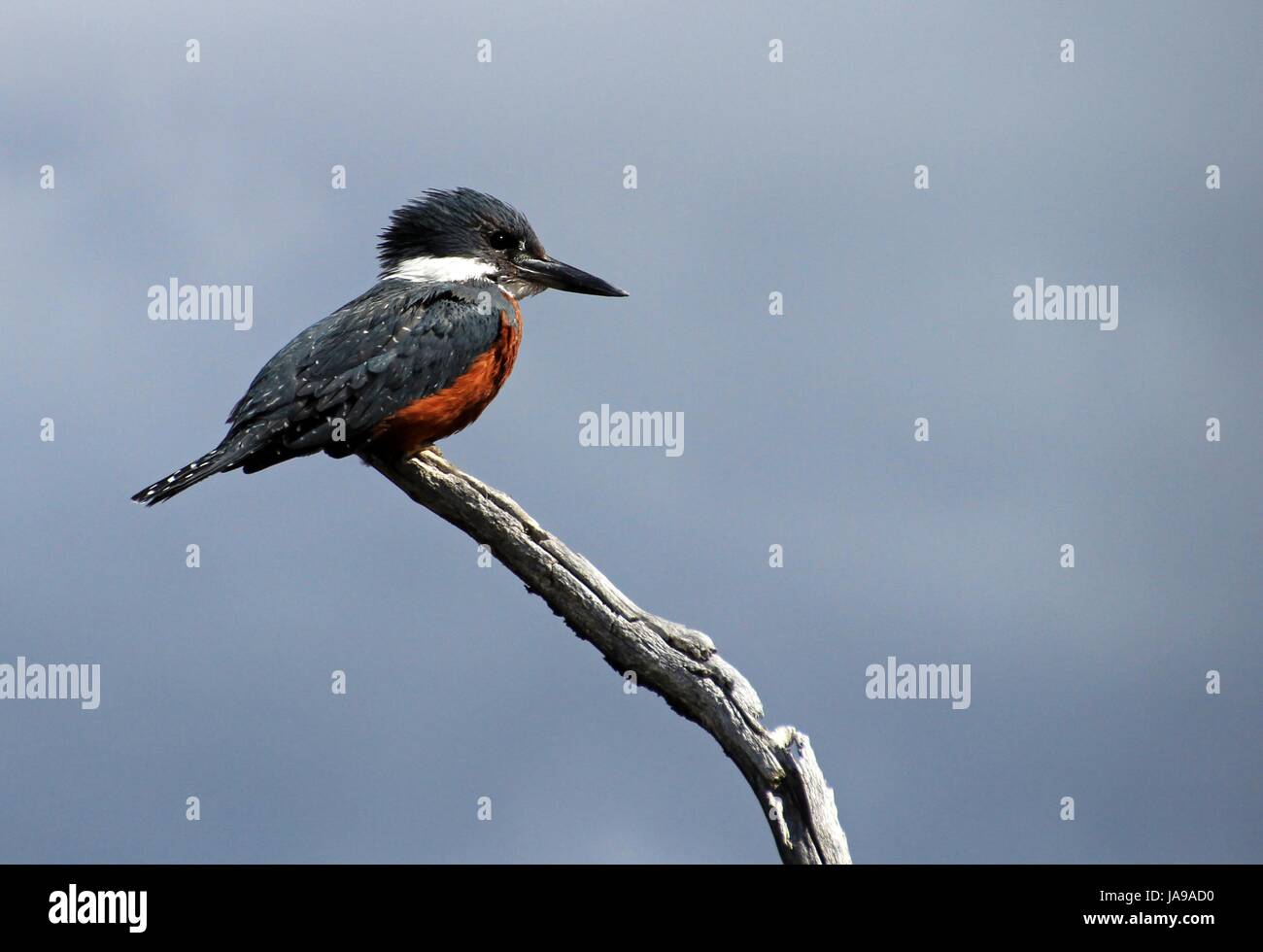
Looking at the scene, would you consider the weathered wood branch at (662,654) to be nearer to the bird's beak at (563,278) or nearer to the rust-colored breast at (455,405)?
the rust-colored breast at (455,405)

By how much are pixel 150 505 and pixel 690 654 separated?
10.6 ft

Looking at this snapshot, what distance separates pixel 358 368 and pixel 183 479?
1199 millimetres

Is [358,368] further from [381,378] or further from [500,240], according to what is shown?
[500,240]

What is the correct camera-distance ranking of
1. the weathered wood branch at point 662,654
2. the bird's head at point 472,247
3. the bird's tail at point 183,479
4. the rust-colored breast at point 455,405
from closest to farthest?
the weathered wood branch at point 662,654 < the bird's tail at point 183,479 < the rust-colored breast at point 455,405 < the bird's head at point 472,247

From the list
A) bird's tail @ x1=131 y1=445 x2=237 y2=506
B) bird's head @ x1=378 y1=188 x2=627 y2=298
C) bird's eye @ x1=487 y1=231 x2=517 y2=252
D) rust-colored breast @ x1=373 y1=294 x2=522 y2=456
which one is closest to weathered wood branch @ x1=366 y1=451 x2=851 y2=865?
rust-colored breast @ x1=373 y1=294 x2=522 y2=456

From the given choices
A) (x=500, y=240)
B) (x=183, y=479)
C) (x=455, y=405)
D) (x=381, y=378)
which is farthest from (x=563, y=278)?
(x=183, y=479)

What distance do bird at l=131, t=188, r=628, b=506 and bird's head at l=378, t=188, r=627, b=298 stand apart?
11 centimetres

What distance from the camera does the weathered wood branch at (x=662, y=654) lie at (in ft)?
23.2

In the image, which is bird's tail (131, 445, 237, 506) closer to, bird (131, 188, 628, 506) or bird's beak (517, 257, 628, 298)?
bird (131, 188, 628, 506)

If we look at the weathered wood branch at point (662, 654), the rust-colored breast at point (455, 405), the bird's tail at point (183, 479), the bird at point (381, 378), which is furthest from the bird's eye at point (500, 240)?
the bird's tail at point (183, 479)

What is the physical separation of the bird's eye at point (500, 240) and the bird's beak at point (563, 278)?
14cm
